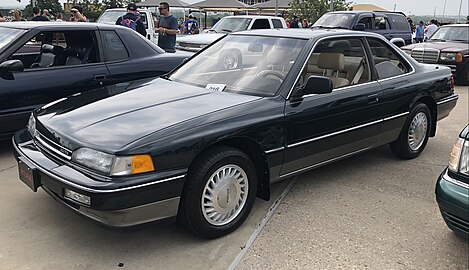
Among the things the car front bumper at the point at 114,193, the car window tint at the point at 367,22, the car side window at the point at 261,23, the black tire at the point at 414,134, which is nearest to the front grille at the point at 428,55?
the car window tint at the point at 367,22

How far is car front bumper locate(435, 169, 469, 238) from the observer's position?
266 centimetres

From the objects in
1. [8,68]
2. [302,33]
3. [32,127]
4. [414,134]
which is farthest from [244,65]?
[8,68]

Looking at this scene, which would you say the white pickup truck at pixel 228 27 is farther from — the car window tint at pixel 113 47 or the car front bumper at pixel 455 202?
the car front bumper at pixel 455 202

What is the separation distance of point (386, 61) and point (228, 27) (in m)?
8.59

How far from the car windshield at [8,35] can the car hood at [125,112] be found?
1.56 metres

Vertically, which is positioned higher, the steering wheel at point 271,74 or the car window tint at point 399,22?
the car window tint at point 399,22

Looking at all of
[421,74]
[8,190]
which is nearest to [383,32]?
[421,74]

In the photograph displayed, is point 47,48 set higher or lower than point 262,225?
higher

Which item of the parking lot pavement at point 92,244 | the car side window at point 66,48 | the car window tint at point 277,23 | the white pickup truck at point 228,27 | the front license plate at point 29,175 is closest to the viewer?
the parking lot pavement at point 92,244

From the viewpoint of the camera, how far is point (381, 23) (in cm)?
1310

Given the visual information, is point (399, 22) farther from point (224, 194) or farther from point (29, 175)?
point (29, 175)

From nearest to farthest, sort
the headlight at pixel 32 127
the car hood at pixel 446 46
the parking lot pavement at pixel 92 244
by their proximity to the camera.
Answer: the parking lot pavement at pixel 92 244 → the headlight at pixel 32 127 → the car hood at pixel 446 46

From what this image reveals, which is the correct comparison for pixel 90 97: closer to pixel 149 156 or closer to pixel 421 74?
pixel 149 156

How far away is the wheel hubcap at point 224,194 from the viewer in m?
3.06
